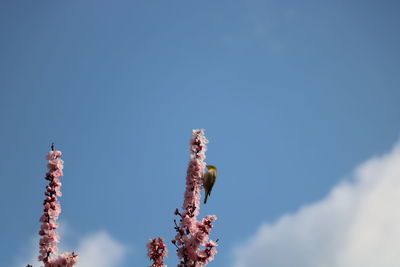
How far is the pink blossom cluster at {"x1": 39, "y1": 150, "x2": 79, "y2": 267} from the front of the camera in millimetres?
11945

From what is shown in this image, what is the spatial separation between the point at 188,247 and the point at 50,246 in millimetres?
3762

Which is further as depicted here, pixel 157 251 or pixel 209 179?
pixel 157 251

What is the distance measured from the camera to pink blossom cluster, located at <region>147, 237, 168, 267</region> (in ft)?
39.8

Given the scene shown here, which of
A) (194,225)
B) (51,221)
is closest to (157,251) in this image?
(194,225)

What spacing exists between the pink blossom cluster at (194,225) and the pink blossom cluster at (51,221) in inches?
114

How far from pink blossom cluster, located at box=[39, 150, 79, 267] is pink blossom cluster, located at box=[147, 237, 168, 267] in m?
1.94

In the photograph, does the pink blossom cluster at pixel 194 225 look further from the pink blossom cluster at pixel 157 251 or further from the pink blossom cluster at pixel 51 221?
the pink blossom cluster at pixel 51 221

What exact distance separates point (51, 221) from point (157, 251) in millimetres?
2993

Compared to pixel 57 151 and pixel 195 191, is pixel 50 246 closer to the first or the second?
pixel 57 151

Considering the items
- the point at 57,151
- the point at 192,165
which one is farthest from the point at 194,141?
the point at 57,151

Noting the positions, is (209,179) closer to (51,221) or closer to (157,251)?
(157,251)

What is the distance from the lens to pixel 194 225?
11539 mm

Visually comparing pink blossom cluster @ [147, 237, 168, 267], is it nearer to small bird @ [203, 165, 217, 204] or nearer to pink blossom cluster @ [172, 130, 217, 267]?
pink blossom cluster @ [172, 130, 217, 267]

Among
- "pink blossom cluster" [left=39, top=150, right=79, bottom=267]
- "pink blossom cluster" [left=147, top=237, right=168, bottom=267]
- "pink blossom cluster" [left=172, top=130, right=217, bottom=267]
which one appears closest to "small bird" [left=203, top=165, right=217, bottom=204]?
"pink blossom cluster" [left=172, top=130, right=217, bottom=267]
